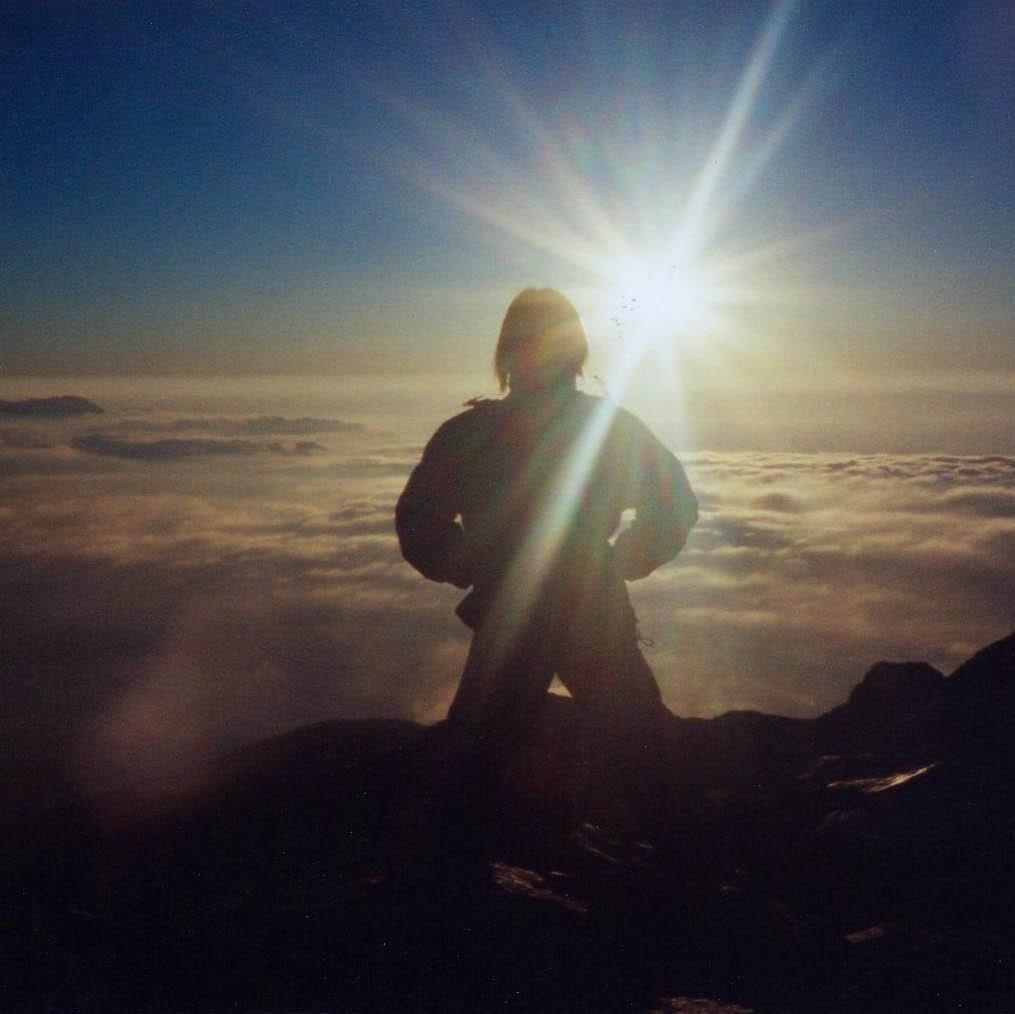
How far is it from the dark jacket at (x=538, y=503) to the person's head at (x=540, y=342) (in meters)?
0.11

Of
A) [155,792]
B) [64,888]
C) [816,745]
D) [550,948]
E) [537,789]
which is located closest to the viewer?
[550,948]

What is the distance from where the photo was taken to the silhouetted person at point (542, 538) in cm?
456

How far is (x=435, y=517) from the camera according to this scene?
4648mm

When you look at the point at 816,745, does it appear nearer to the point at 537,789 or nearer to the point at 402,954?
the point at 537,789

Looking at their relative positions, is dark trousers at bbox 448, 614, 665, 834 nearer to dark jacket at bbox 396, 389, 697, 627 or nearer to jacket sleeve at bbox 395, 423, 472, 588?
dark jacket at bbox 396, 389, 697, 627

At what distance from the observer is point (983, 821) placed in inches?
190

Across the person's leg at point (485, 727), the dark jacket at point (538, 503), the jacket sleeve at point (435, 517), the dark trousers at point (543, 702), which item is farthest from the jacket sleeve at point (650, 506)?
the jacket sleeve at point (435, 517)

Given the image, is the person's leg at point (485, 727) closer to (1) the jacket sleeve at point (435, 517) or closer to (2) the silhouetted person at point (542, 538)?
(2) the silhouetted person at point (542, 538)

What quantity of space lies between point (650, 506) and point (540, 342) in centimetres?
92

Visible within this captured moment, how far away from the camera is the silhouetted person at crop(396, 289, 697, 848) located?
4.56 metres

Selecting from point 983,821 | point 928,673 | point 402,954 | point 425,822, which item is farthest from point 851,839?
point 928,673

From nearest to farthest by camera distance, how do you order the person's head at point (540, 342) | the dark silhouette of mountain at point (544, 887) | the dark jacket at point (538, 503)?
the dark silhouette of mountain at point (544, 887), the person's head at point (540, 342), the dark jacket at point (538, 503)

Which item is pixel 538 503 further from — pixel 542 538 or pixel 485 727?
pixel 485 727

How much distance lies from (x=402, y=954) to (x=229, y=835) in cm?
213
